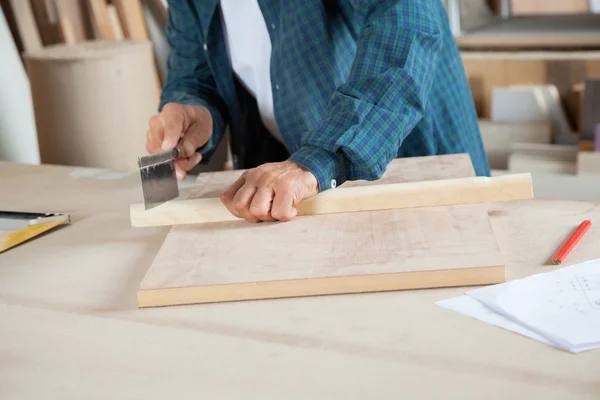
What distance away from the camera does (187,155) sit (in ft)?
5.38

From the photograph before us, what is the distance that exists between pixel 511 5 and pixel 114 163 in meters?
2.15

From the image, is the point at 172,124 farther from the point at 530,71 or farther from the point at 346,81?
the point at 530,71

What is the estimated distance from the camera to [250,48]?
1.75 m

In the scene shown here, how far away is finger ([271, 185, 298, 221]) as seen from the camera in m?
1.15

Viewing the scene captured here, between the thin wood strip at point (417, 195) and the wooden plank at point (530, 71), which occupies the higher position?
the thin wood strip at point (417, 195)

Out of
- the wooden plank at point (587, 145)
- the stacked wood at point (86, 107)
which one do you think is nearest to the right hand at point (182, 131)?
the stacked wood at point (86, 107)

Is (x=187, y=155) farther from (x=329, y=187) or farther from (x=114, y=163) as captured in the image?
(x=114, y=163)

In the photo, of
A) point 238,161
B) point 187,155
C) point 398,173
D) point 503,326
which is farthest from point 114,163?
point 503,326

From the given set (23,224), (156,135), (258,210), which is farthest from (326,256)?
(156,135)

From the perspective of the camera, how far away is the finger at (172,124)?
1587 millimetres

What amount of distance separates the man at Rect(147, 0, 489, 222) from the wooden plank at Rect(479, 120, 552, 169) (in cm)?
135

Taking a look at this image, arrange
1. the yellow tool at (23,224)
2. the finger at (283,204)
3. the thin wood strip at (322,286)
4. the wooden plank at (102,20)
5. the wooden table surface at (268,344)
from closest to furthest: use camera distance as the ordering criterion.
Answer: the wooden table surface at (268,344) → the thin wood strip at (322,286) → the finger at (283,204) → the yellow tool at (23,224) → the wooden plank at (102,20)

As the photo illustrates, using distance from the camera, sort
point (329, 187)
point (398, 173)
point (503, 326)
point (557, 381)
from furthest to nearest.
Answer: point (398, 173)
point (329, 187)
point (503, 326)
point (557, 381)

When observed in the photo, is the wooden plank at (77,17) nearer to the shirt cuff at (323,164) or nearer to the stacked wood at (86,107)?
the stacked wood at (86,107)
